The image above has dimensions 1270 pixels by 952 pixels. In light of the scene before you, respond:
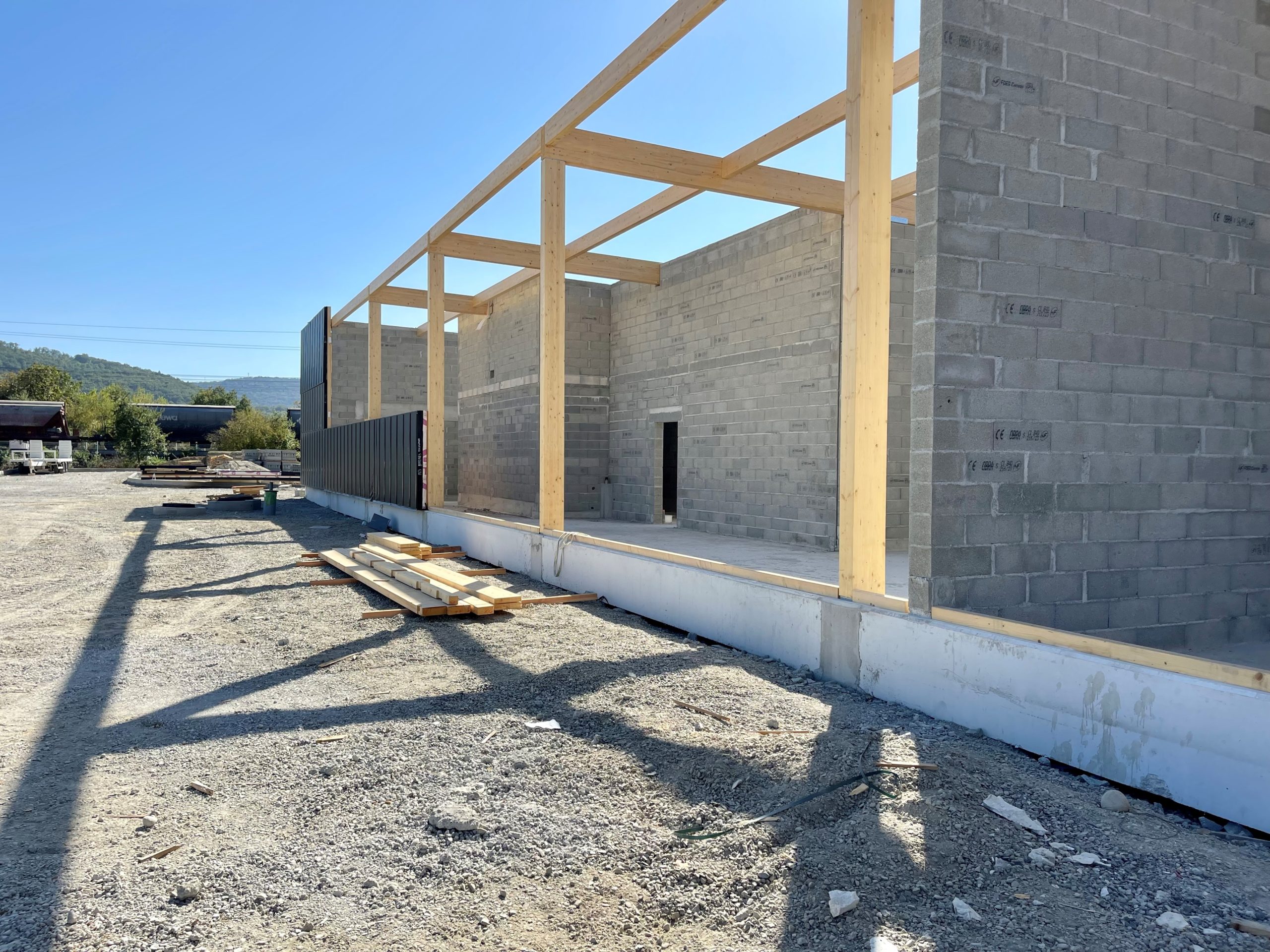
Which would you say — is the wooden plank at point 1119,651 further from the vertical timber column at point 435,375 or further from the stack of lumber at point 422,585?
the vertical timber column at point 435,375

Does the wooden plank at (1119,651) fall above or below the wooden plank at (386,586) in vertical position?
above

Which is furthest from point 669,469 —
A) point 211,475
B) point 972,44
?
point 211,475

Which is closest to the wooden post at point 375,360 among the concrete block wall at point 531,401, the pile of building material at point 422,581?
the concrete block wall at point 531,401

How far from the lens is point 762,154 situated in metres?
10.2

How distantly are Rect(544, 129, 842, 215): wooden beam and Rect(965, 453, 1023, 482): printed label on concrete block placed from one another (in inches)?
261

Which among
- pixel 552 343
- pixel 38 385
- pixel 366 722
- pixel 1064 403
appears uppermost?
pixel 38 385

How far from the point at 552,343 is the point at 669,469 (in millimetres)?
9429

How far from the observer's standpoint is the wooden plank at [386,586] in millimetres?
8336

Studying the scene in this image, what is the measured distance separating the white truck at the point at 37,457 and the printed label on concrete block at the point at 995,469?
44475 mm

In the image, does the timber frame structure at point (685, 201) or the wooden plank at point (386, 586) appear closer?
the timber frame structure at point (685, 201)

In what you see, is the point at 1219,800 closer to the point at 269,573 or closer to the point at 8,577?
the point at 269,573

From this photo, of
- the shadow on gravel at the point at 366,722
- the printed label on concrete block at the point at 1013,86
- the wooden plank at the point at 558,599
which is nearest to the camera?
the shadow on gravel at the point at 366,722

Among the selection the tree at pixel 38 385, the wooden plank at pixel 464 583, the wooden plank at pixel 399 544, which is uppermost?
the tree at pixel 38 385

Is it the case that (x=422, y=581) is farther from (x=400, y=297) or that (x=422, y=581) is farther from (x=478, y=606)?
(x=400, y=297)
